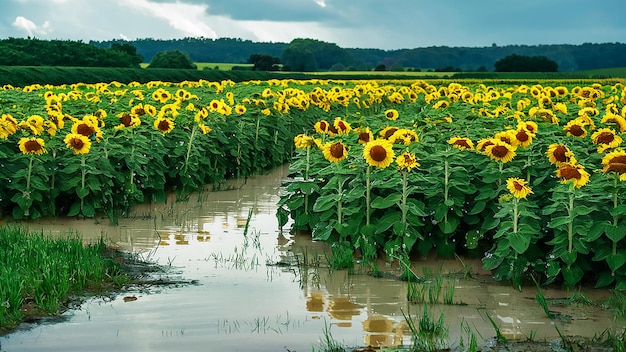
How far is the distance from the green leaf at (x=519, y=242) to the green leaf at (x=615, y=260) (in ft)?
2.03

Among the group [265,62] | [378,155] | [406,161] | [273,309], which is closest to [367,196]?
[378,155]

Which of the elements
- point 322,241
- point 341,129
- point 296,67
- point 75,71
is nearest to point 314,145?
point 341,129

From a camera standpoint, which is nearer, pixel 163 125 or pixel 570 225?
pixel 570 225

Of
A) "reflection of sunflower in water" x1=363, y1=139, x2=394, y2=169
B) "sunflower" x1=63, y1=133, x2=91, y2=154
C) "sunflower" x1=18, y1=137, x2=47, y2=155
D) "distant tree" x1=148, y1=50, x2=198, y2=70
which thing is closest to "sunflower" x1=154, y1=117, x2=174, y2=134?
"sunflower" x1=63, y1=133, x2=91, y2=154

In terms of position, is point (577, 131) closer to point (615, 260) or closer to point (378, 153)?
point (378, 153)

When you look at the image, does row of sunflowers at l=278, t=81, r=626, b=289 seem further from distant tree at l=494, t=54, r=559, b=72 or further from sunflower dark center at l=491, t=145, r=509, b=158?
distant tree at l=494, t=54, r=559, b=72

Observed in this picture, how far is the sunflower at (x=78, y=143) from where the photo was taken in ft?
35.1

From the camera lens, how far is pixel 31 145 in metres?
10.5

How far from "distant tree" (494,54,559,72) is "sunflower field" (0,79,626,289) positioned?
74.5 m

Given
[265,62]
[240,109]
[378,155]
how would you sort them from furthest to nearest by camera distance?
1. [265,62]
2. [240,109]
3. [378,155]

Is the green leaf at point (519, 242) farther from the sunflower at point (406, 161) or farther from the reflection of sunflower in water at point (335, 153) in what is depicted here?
the reflection of sunflower in water at point (335, 153)

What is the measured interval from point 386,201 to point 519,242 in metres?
1.43

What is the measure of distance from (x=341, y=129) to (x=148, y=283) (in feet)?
12.2

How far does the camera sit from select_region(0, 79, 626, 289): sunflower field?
781cm
